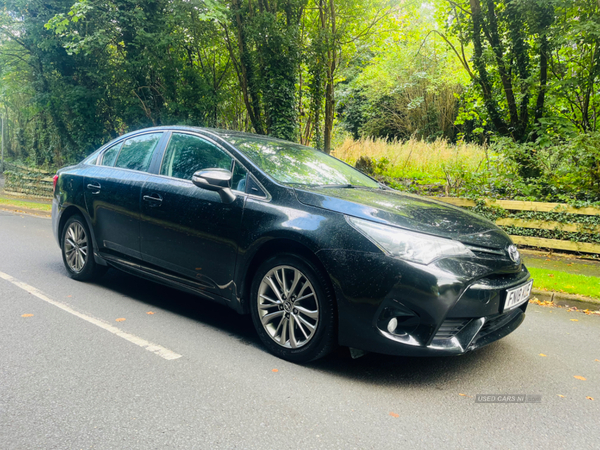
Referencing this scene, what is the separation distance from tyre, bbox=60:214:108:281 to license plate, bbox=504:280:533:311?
431 cm

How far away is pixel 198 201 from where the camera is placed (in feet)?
13.6

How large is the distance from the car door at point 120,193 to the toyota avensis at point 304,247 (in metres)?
0.02

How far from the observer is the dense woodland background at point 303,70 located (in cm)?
960

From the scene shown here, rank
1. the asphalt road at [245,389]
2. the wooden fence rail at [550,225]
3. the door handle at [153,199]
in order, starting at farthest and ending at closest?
the wooden fence rail at [550,225]
the door handle at [153,199]
the asphalt road at [245,389]

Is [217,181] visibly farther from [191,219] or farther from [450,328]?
[450,328]

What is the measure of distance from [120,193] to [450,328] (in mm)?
3462

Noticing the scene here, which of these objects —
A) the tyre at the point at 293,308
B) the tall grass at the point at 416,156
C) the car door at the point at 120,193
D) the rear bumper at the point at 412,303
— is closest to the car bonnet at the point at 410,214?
the rear bumper at the point at 412,303

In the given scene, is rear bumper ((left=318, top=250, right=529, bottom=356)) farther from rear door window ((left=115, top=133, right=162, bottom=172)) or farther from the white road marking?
rear door window ((left=115, top=133, right=162, bottom=172))

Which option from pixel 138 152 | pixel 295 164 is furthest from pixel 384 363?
pixel 138 152

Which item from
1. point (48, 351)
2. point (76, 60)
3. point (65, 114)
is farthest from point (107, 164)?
point (65, 114)

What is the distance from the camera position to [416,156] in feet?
47.8

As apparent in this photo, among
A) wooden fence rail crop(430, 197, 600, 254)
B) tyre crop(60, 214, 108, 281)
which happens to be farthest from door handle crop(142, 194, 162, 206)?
wooden fence rail crop(430, 197, 600, 254)

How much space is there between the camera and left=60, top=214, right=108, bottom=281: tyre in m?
5.44

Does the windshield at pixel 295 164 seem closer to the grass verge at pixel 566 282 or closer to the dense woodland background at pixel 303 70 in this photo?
the grass verge at pixel 566 282
